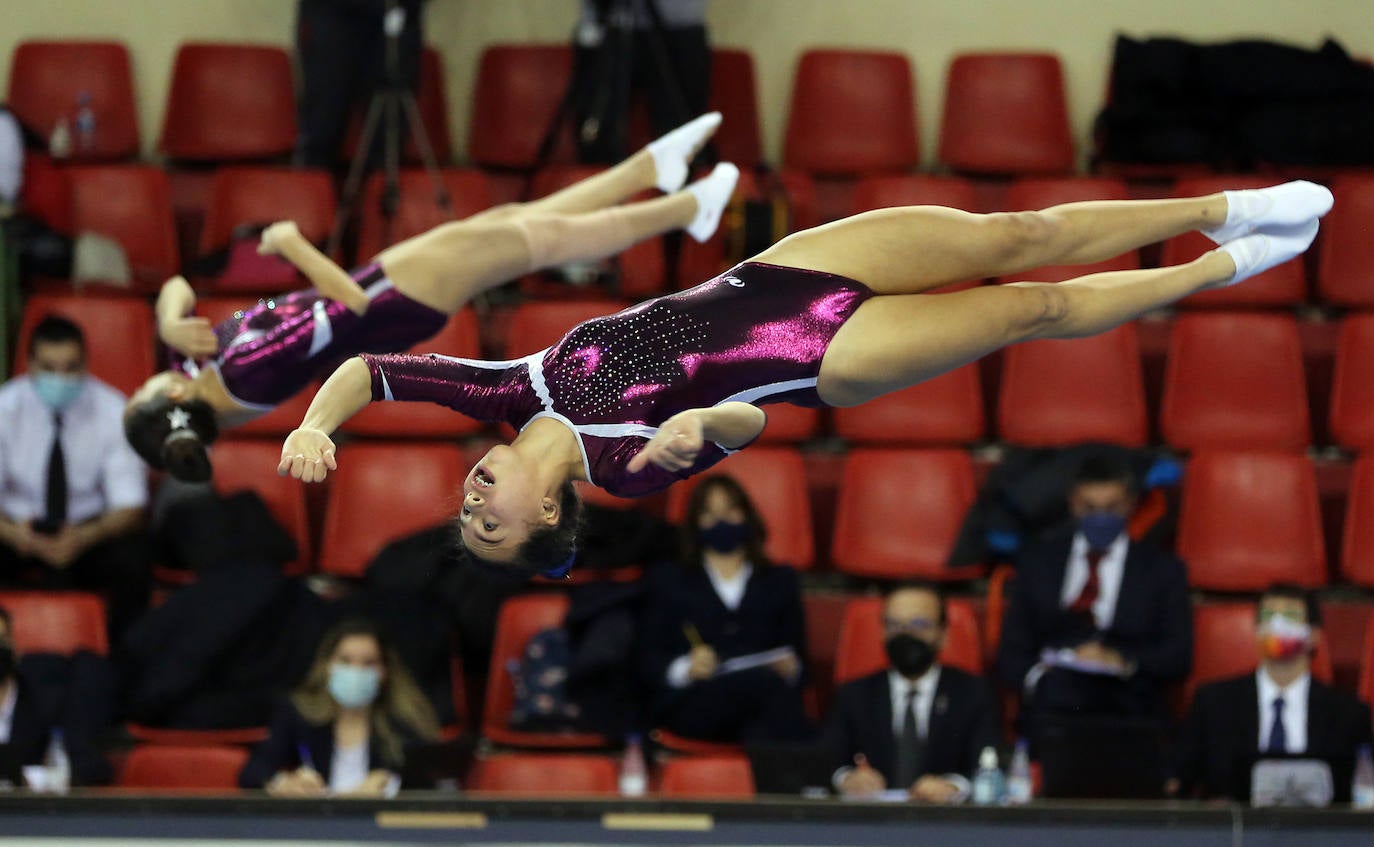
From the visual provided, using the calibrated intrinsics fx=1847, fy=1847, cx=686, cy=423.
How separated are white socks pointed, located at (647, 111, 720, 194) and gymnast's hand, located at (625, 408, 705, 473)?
6.71 feet

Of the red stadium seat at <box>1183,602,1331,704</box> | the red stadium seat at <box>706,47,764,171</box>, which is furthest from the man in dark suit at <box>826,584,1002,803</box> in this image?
the red stadium seat at <box>706,47,764,171</box>

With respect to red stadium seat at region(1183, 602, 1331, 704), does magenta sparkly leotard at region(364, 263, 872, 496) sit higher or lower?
higher

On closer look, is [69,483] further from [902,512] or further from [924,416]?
[924,416]

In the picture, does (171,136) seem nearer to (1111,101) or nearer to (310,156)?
(310,156)

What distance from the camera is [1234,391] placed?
6551mm

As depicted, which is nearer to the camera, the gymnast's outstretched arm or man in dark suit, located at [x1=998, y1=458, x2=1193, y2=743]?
the gymnast's outstretched arm

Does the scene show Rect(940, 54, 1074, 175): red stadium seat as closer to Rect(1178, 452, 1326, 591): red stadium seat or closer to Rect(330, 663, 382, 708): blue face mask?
Rect(1178, 452, 1326, 591): red stadium seat

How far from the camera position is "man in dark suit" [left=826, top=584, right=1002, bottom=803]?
547 cm

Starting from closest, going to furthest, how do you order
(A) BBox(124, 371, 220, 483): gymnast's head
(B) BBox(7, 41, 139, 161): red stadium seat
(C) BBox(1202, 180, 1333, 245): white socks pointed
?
(C) BBox(1202, 180, 1333, 245): white socks pointed < (A) BBox(124, 371, 220, 483): gymnast's head < (B) BBox(7, 41, 139, 161): red stadium seat

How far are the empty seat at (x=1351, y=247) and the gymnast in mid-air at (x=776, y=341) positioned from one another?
8.57 ft

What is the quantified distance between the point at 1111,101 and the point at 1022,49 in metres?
0.71

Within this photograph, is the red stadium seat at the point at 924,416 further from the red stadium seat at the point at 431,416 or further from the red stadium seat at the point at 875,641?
the red stadium seat at the point at 431,416

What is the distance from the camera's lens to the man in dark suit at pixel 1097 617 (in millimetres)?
5582

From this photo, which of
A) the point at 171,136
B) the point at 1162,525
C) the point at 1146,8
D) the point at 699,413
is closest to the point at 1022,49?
the point at 1146,8
